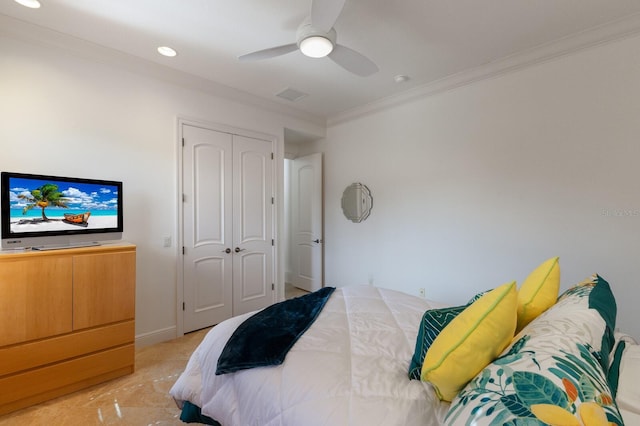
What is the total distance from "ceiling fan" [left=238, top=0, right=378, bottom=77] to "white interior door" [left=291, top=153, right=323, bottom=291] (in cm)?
222

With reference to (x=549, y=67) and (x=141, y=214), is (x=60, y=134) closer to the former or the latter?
(x=141, y=214)

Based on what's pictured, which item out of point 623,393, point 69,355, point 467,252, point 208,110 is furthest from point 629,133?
point 69,355

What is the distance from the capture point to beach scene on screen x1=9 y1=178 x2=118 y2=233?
75.0 inches

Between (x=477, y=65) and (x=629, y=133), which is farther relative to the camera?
(x=477, y=65)

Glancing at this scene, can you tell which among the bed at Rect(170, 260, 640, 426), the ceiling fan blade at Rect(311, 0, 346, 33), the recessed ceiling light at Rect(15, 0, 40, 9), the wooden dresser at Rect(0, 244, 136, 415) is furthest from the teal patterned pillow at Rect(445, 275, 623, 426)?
the recessed ceiling light at Rect(15, 0, 40, 9)

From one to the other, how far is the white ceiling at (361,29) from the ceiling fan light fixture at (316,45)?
0.26 m

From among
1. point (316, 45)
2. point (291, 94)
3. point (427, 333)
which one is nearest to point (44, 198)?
point (316, 45)

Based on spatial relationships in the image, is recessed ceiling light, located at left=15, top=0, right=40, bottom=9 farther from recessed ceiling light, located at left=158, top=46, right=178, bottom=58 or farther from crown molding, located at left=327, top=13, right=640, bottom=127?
crown molding, located at left=327, top=13, right=640, bottom=127

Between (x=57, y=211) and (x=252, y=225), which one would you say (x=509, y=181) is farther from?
(x=57, y=211)

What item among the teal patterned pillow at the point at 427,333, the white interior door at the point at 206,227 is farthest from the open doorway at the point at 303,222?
the teal patterned pillow at the point at 427,333

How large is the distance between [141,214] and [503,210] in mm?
3430

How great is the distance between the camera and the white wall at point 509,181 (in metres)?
2.12

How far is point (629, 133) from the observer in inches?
81.5

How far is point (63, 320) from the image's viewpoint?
1915 millimetres
